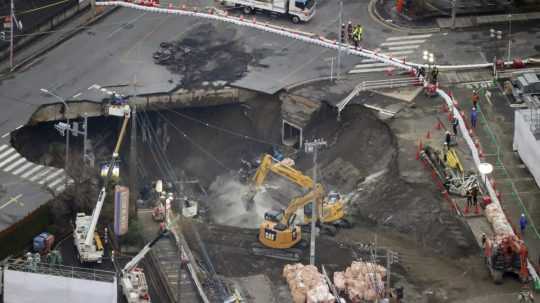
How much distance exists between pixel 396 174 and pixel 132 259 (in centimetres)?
2214

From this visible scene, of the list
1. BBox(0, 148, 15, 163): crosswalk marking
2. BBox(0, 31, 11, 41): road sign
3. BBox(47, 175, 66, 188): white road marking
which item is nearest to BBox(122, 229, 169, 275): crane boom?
BBox(47, 175, 66, 188): white road marking

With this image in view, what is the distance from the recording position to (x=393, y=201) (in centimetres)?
13025

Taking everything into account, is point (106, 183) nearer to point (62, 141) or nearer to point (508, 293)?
point (62, 141)

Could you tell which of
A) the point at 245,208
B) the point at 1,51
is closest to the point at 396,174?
the point at 245,208

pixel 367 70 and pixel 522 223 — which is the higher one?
pixel 367 70

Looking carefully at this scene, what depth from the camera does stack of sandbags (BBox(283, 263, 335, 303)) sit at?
11825 cm

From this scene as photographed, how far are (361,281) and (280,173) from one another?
1402cm

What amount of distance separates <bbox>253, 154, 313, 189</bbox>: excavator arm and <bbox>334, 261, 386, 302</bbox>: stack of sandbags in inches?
388

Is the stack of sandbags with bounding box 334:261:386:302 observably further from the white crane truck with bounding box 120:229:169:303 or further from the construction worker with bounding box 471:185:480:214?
the white crane truck with bounding box 120:229:169:303

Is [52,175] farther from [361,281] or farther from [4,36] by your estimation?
[361,281]

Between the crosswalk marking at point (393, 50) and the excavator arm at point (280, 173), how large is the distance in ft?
51.7

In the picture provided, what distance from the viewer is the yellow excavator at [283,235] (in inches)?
4963

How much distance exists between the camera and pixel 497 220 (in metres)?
123

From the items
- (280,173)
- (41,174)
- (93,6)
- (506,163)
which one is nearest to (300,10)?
(93,6)
